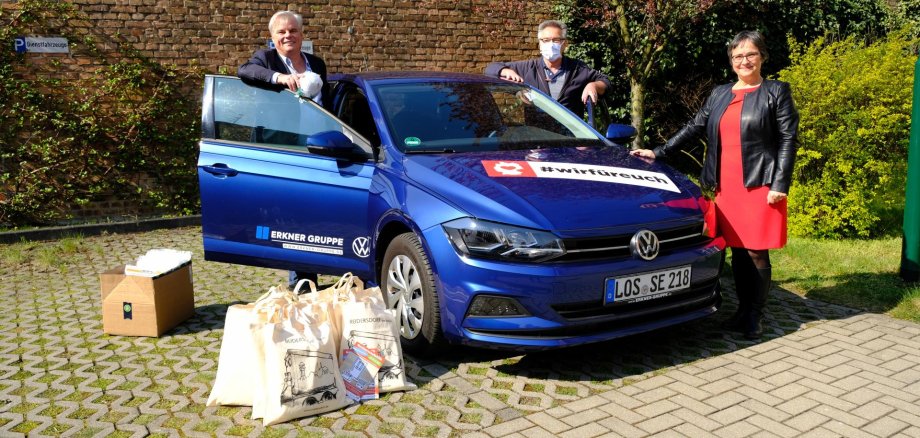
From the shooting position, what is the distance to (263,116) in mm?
5480

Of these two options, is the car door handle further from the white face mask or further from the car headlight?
the white face mask

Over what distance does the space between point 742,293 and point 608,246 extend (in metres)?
1.45

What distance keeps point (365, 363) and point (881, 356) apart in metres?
2.95

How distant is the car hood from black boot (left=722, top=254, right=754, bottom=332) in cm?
67

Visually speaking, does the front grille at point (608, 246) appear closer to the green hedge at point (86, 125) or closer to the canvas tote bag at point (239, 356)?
the canvas tote bag at point (239, 356)

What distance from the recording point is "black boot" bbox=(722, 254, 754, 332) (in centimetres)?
495

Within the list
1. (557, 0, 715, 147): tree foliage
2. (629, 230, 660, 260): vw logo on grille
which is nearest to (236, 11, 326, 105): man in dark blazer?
(629, 230, 660, 260): vw logo on grille

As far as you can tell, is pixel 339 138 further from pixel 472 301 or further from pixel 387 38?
pixel 387 38

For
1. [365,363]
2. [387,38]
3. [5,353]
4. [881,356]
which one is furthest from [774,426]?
[387,38]

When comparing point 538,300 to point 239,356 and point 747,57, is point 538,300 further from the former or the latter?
point 747,57

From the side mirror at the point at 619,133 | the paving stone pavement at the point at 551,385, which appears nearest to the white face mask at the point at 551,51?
the side mirror at the point at 619,133

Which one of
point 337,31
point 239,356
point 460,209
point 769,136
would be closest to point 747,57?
point 769,136

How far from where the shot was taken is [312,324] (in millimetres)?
3795

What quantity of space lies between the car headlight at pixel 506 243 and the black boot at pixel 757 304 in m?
1.65
